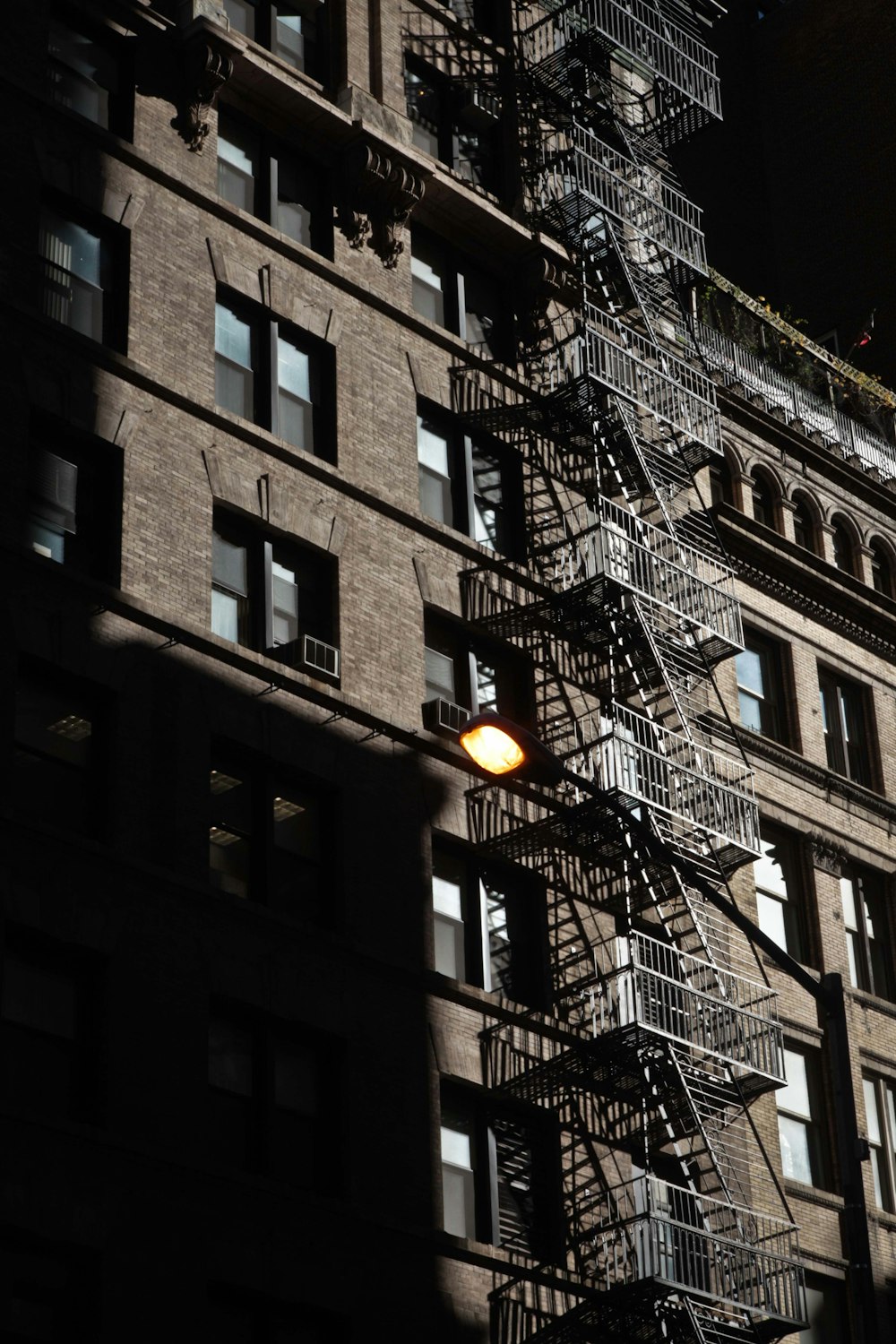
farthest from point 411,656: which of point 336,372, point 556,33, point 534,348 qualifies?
point 556,33

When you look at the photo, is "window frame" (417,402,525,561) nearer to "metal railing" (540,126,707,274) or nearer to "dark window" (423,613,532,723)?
"dark window" (423,613,532,723)

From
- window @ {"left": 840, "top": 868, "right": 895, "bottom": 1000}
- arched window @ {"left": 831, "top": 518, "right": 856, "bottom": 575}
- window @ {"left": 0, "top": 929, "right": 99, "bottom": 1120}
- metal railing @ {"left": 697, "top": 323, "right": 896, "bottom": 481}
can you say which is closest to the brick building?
window @ {"left": 0, "top": 929, "right": 99, "bottom": 1120}

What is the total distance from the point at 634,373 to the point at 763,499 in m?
6.54

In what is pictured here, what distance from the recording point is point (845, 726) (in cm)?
4309

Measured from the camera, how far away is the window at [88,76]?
32406 millimetres

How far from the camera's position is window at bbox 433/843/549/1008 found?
1244 inches

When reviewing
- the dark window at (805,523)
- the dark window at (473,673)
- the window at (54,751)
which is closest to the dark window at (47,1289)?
the window at (54,751)

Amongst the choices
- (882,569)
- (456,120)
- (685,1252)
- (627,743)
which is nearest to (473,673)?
(627,743)

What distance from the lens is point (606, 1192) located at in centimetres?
3109

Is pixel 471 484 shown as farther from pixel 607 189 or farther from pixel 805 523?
pixel 805 523

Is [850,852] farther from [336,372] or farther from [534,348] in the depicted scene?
[336,372]

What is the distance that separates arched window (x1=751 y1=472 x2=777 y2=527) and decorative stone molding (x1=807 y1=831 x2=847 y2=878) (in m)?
6.55

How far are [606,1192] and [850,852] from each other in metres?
11.7

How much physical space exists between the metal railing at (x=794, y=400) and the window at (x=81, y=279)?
14741mm
